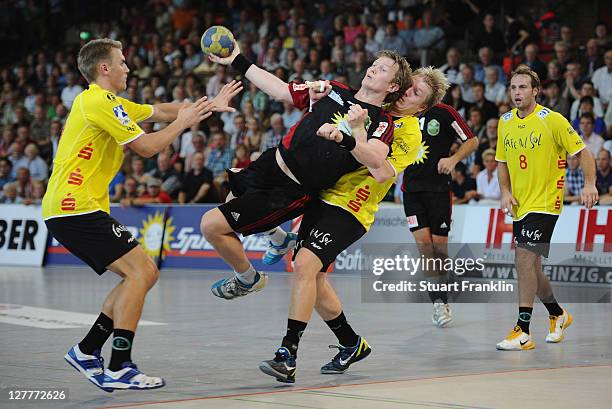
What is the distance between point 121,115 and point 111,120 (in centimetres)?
9

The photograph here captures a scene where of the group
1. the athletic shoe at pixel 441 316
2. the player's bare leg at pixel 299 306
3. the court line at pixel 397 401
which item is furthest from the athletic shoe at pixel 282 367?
the athletic shoe at pixel 441 316

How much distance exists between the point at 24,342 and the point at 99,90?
3232 millimetres

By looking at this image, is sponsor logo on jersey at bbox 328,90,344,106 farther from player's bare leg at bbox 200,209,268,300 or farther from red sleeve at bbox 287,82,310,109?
player's bare leg at bbox 200,209,268,300

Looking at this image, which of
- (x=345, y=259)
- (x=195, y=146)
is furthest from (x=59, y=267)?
(x=345, y=259)

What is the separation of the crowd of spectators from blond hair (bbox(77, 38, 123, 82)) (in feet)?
33.4

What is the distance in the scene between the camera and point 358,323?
437 inches

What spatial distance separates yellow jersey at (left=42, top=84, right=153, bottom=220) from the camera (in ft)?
23.2

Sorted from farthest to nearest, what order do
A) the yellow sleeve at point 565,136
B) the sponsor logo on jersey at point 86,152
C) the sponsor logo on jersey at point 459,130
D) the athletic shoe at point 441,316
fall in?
1. the sponsor logo on jersey at point 459,130
2. the athletic shoe at point 441,316
3. the yellow sleeve at point 565,136
4. the sponsor logo on jersey at point 86,152

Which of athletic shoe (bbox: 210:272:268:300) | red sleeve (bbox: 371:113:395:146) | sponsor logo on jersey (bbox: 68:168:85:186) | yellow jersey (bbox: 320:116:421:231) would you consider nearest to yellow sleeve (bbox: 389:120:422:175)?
yellow jersey (bbox: 320:116:421:231)

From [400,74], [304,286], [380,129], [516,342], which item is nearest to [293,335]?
[304,286]

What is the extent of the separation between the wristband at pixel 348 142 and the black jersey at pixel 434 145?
14.7 ft

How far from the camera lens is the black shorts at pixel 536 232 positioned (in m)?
9.45

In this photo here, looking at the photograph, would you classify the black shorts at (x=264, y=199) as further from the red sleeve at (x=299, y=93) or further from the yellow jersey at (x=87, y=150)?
the yellow jersey at (x=87, y=150)

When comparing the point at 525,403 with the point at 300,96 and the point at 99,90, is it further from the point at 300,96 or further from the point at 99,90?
the point at 99,90
